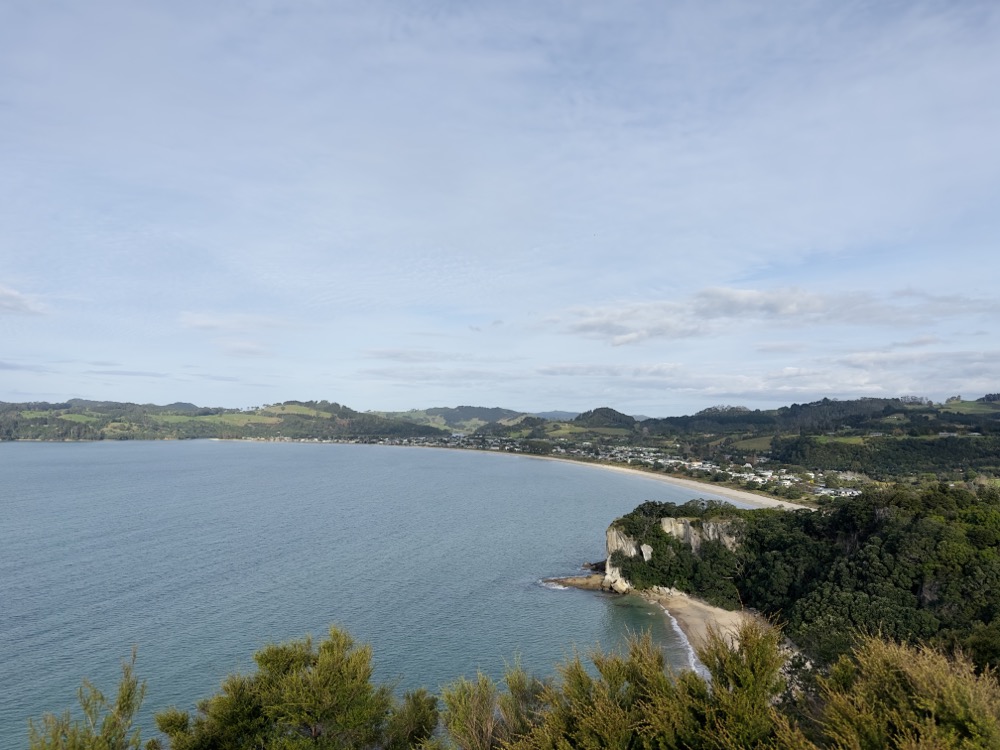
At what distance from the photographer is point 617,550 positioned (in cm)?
5625

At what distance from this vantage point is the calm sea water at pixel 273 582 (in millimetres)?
35250

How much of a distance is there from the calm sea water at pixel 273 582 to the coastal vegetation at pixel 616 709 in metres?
12.5

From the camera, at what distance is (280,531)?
7231cm

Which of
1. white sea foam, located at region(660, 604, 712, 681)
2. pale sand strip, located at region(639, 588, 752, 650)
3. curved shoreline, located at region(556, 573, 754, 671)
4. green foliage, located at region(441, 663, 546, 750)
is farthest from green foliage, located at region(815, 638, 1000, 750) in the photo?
pale sand strip, located at region(639, 588, 752, 650)

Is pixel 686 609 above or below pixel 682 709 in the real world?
below

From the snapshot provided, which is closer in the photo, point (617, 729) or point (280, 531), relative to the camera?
point (617, 729)

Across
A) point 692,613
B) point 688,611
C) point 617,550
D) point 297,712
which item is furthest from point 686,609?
point 297,712

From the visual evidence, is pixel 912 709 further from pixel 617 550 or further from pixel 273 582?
pixel 273 582

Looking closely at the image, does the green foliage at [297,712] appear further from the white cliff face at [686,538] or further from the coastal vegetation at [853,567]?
the white cliff face at [686,538]

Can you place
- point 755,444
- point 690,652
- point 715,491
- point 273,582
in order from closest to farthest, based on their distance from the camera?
1. point 690,652
2. point 273,582
3. point 715,491
4. point 755,444

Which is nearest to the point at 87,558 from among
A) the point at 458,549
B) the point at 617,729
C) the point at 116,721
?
the point at 458,549

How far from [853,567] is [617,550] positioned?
19.9 metres

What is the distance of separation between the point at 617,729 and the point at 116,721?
14452 mm

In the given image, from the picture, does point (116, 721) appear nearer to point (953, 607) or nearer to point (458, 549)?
point (953, 607)
